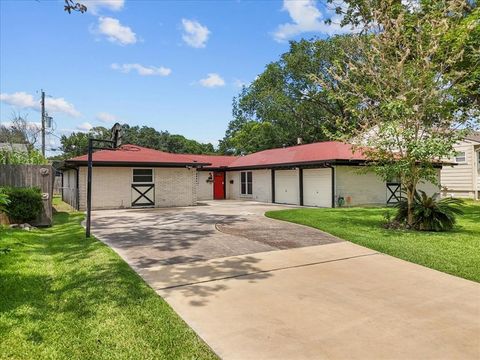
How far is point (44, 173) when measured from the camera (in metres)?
11.1

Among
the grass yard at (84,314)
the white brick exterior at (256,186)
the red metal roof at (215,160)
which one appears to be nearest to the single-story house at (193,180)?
the white brick exterior at (256,186)

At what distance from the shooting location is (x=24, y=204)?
33.0 feet

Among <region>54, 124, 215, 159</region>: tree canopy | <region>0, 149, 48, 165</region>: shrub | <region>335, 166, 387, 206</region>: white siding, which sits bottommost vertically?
<region>335, 166, 387, 206</region>: white siding

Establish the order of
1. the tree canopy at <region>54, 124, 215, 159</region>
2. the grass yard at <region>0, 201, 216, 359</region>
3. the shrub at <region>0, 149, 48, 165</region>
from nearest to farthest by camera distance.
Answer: the grass yard at <region>0, 201, 216, 359</region> → the shrub at <region>0, 149, 48, 165</region> → the tree canopy at <region>54, 124, 215, 159</region>

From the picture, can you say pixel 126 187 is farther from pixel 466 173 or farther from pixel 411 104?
pixel 466 173

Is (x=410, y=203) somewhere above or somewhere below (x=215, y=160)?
below

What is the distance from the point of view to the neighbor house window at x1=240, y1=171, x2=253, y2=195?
24172 millimetres

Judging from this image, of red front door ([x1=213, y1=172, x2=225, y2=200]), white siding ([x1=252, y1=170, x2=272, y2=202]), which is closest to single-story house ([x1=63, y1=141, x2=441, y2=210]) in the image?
white siding ([x1=252, y1=170, x2=272, y2=202])

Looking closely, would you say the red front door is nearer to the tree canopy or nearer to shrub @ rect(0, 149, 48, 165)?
shrub @ rect(0, 149, 48, 165)

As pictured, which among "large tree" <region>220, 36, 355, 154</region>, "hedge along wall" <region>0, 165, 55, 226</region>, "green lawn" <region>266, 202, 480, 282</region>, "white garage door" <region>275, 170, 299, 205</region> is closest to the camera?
"green lawn" <region>266, 202, 480, 282</region>

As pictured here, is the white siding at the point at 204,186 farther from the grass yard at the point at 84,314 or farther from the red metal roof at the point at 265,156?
the grass yard at the point at 84,314

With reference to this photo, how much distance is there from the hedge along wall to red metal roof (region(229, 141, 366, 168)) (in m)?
11.9

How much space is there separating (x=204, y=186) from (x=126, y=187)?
27.2ft

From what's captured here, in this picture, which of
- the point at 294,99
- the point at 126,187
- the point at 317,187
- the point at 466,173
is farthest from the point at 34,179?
the point at 294,99
